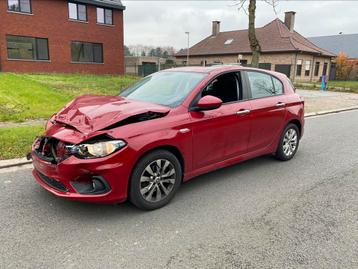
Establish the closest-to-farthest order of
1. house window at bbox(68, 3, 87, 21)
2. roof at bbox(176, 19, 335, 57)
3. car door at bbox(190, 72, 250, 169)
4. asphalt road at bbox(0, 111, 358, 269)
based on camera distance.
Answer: asphalt road at bbox(0, 111, 358, 269) → car door at bbox(190, 72, 250, 169) → house window at bbox(68, 3, 87, 21) → roof at bbox(176, 19, 335, 57)

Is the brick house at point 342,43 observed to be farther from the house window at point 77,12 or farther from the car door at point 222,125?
the car door at point 222,125

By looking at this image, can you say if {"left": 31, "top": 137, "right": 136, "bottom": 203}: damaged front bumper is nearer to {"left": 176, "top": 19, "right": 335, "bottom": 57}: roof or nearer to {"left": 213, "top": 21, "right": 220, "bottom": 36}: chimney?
{"left": 176, "top": 19, "right": 335, "bottom": 57}: roof

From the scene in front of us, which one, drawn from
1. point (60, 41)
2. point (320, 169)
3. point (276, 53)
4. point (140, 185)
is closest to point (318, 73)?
point (276, 53)

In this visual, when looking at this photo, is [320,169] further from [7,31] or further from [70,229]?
[7,31]

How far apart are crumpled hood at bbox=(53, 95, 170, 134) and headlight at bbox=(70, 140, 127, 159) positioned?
17 centimetres

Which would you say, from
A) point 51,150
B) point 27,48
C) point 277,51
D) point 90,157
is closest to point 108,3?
point 27,48

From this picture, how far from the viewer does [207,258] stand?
9.12ft

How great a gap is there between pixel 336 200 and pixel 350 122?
7.22 meters

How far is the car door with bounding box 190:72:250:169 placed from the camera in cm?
395

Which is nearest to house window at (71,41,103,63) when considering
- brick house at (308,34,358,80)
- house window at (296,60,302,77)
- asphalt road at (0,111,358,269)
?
house window at (296,60,302,77)

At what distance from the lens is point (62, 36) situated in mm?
23812

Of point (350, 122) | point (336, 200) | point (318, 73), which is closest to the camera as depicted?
point (336, 200)

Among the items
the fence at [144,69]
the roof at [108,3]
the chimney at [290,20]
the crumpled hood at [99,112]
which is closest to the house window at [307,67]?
the chimney at [290,20]

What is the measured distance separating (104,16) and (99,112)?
25.0 m
